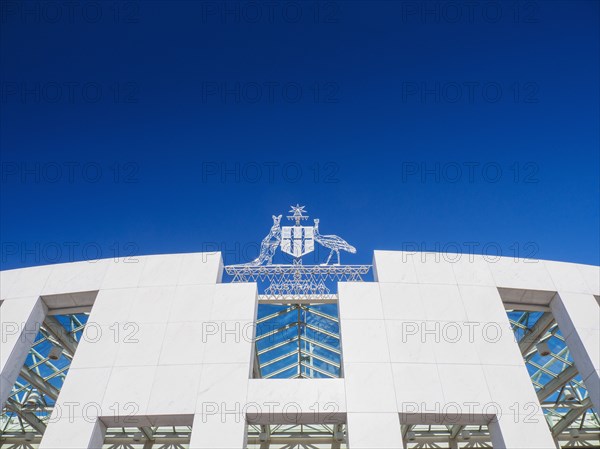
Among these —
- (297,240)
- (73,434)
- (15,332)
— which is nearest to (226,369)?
(73,434)

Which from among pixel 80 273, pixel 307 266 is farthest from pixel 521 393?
pixel 80 273

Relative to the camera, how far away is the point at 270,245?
18.3 metres

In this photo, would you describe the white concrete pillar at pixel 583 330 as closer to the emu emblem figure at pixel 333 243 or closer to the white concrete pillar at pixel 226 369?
the emu emblem figure at pixel 333 243

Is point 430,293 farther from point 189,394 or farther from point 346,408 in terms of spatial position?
point 189,394

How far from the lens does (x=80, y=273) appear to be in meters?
17.4

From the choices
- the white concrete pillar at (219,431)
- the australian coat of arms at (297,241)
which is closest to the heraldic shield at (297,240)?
the australian coat of arms at (297,241)

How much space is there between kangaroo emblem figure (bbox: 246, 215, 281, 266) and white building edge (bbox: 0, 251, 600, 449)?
6.15ft

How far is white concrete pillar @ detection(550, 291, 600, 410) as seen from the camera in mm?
14562

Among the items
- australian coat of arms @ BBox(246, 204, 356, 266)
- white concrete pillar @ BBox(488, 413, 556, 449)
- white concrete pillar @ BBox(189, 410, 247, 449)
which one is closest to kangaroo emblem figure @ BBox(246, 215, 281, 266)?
australian coat of arms @ BBox(246, 204, 356, 266)

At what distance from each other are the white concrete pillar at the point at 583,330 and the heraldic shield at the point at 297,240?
31.5 ft

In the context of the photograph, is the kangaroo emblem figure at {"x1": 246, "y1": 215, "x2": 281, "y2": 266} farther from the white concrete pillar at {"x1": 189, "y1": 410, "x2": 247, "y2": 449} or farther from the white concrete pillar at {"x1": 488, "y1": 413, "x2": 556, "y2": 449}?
the white concrete pillar at {"x1": 488, "y1": 413, "x2": 556, "y2": 449}

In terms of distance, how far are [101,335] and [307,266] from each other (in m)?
7.79

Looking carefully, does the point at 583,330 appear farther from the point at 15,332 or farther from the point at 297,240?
the point at 15,332

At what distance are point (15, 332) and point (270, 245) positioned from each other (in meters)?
9.71
